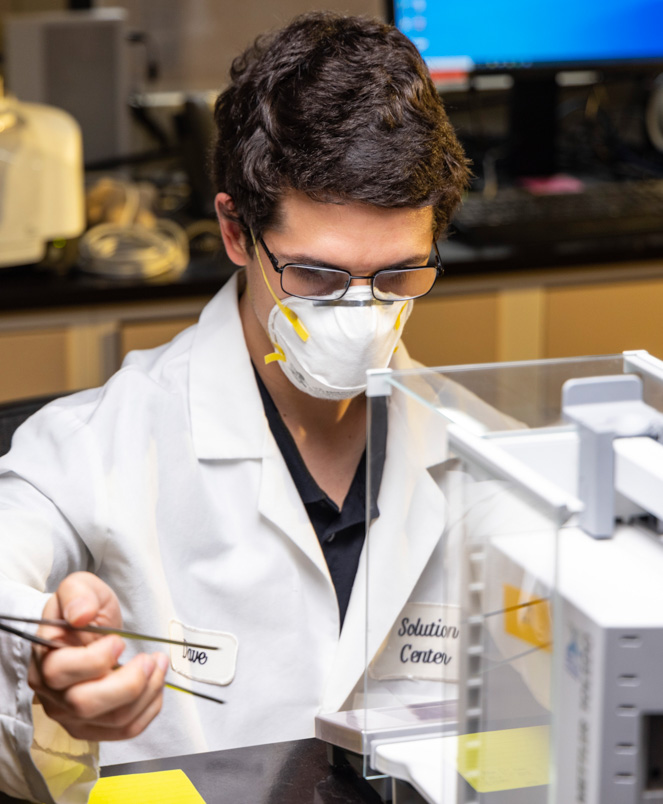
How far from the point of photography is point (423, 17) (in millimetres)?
2197

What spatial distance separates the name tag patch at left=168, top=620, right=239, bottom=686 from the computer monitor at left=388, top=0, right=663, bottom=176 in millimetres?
1490

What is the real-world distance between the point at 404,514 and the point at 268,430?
0.37m

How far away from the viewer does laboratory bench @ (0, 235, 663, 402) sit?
198 centimetres

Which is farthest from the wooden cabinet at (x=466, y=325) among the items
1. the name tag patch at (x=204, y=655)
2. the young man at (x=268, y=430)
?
the name tag patch at (x=204, y=655)

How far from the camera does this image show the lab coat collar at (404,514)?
0.75 metres

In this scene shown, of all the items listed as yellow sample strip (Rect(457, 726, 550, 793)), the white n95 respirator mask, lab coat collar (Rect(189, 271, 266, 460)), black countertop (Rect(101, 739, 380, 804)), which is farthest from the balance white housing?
yellow sample strip (Rect(457, 726, 550, 793))

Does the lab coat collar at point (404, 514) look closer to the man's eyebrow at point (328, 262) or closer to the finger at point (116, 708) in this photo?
the finger at point (116, 708)

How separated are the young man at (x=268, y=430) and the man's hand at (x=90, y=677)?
0.72ft

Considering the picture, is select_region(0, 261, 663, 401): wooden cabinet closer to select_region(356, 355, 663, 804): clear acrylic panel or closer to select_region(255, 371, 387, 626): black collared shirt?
select_region(255, 371, 387, 626): black collared shirt

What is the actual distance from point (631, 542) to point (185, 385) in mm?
591

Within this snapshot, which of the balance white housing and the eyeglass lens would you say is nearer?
the eyeglass lens

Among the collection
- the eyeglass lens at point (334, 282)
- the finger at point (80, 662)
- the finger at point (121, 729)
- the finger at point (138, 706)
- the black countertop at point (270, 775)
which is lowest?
the black countertop at point (270, 775)

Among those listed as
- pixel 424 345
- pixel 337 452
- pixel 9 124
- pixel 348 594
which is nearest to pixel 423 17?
pixel 424 345

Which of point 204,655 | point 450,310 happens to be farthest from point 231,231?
point 450,310
